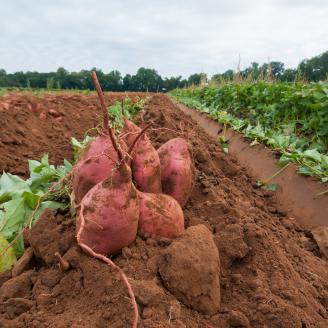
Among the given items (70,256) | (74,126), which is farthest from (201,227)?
(74,126)

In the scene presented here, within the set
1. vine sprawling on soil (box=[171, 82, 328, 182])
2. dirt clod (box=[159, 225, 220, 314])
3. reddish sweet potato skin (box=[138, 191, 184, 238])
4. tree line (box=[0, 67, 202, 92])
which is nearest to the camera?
dirt clod (box=[159, 225, 220, 314])

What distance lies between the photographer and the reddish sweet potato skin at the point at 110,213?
140 centimetres

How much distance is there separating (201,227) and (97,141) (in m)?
0.59

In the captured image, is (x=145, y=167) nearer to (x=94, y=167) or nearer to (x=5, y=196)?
(x=94, y=167)

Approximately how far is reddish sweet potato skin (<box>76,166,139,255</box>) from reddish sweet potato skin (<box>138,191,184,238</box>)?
12 cm

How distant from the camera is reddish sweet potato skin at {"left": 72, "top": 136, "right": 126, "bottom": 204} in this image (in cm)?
160

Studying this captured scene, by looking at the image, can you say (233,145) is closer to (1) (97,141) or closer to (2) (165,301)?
(1) (97,141)

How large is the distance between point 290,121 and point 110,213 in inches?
227

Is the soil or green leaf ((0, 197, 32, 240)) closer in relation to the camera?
the soil

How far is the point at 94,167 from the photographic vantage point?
160cm

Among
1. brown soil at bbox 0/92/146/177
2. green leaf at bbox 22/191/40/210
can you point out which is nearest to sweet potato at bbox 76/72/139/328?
green leaf at bbox 22/191/40/210

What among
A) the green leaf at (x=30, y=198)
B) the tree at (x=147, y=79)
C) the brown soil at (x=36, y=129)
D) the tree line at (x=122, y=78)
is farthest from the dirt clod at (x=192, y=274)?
the tree at (x=147, y=79)

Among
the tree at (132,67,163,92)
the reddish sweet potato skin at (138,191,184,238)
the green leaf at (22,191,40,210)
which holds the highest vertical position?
the reddish sweet potato skin at (138,191,184,238)

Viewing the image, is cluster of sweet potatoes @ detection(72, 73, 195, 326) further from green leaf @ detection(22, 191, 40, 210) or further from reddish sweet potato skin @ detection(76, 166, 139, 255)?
green leaf @ detection(22, 191, 40, 210)
